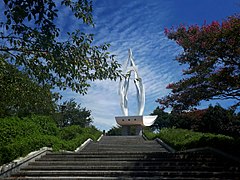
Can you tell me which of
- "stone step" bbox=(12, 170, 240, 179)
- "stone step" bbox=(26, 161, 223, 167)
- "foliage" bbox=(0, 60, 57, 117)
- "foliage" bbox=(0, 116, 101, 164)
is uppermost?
→ "foliage" bbox=(0, 60, 57, 117)

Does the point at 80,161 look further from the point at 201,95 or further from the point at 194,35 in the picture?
the point at 194,35

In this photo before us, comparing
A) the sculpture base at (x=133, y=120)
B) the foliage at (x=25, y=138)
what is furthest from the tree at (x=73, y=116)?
the foliage at (x=25, y=138)

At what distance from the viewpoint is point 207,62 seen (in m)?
7.88

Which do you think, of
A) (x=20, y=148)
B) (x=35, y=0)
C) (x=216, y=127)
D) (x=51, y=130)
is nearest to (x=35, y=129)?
(x=51, y=130)

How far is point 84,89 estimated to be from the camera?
613cm

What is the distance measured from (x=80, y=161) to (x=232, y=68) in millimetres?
4747

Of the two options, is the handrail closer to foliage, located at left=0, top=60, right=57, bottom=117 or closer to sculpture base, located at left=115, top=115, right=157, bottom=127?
foliage, located at left=0, top=60, right=57, bottom=117

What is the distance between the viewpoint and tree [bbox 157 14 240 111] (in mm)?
7461

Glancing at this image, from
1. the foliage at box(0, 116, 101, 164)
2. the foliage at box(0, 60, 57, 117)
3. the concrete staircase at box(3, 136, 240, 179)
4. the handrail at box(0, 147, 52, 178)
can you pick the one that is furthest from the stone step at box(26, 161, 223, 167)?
the foliage at box(0, 60, 57, 117)

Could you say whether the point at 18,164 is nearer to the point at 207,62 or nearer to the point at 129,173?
the point at 129,173

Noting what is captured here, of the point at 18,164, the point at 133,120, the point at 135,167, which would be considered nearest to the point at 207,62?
the point at 135,167

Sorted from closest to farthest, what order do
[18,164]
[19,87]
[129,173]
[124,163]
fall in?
[129,173], [19,87], [18,164], [124,163]

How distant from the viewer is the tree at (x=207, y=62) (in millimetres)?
7461

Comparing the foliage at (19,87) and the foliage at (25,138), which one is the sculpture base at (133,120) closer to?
the foliage at (25,138)
